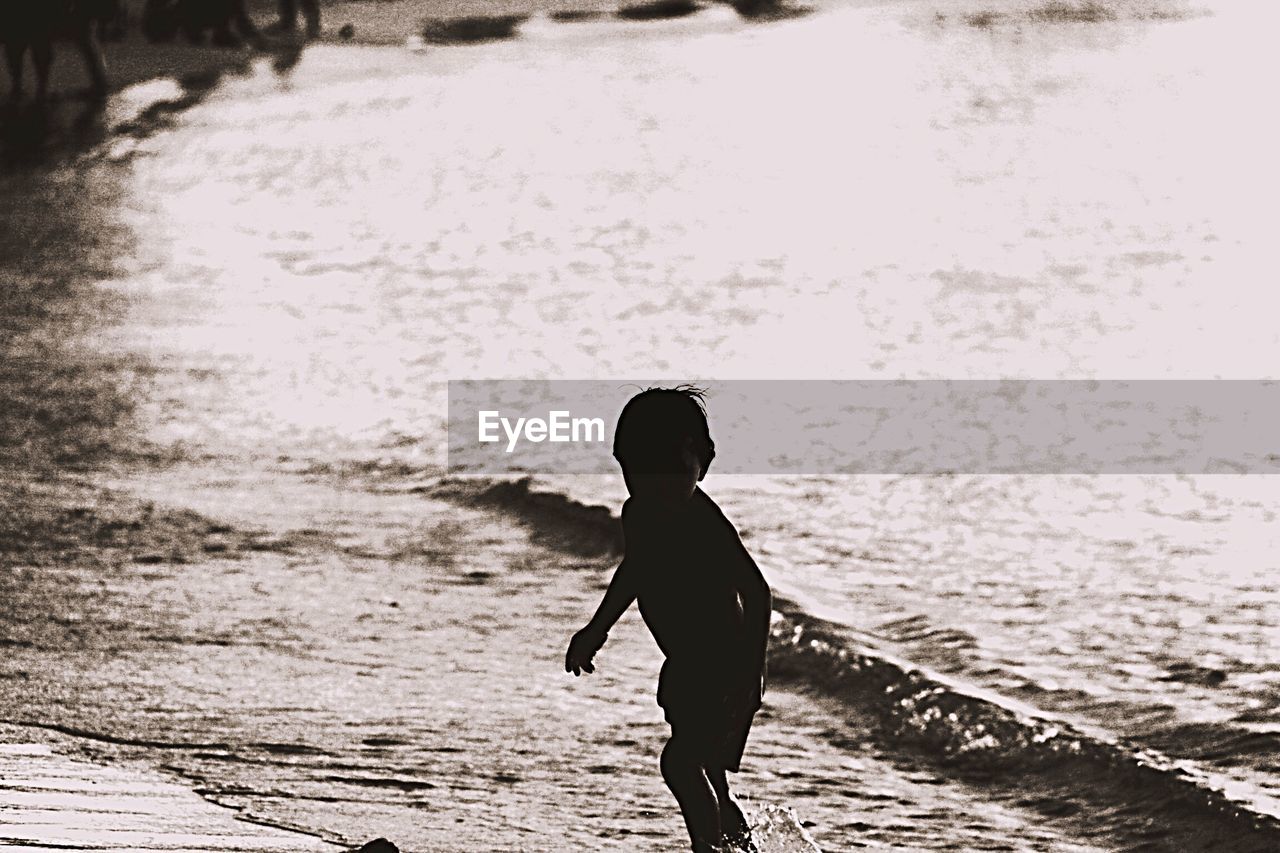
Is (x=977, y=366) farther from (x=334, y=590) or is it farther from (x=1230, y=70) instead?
(x=1230, y=70)

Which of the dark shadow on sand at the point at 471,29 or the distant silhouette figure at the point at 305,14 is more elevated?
the distant silhouette figure at the point at 305,14

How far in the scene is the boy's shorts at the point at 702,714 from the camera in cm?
308

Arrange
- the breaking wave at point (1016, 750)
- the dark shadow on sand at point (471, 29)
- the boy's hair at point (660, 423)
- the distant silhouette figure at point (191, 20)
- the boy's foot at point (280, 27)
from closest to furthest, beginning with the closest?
the boy's hair at point (660, 423), the breaking wave at point (1016, 750), the distant silhouette figure at point (191, 20), the dark shadow on sand at point (471, 29), the boy's foot at point (280, 27)

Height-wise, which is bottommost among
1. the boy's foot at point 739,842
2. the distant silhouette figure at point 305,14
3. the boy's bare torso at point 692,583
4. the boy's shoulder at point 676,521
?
the boy's foot at point 739,842

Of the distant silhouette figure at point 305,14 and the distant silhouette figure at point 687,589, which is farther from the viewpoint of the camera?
the distant silhouette figure at point 305,14

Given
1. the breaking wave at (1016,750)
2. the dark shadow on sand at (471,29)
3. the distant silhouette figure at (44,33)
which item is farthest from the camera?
the dark shadow on sand at (471,29)

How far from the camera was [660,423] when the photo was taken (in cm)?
296

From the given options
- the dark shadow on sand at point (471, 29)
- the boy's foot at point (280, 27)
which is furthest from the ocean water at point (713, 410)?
the boy's foot at point (280, 27)

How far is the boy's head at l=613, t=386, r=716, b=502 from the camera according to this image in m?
2.96

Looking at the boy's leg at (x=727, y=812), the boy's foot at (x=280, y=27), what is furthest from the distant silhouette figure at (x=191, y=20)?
the boy's leg at (x=727, y=812)

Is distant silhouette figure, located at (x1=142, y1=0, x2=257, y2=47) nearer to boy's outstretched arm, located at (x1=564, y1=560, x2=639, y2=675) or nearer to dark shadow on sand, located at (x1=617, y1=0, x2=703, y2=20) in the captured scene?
dark shadow on sand, located at (x1=617, y1=0, x2=703, y2=20)

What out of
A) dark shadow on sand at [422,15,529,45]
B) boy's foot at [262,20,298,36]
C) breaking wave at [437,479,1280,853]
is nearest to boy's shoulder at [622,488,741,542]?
breaking wave at [437,479,1280,853]

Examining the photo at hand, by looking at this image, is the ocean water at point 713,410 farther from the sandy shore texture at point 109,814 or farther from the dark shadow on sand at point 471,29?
the dark shadow on sand at point 471,29

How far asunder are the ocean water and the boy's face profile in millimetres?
1646
